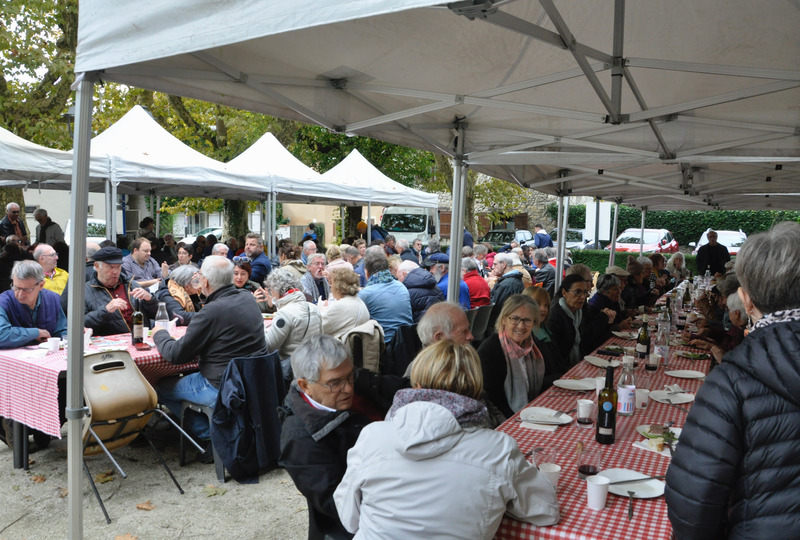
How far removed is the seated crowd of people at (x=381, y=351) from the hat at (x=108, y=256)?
1cm

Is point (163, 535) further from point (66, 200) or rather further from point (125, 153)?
point (66, 200)

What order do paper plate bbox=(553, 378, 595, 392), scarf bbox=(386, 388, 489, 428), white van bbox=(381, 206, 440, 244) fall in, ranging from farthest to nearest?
white van bbox=(381, 206, 440, 244) → paper plate bbox=(553, 378, 595, 392) → scarf bbox=(386, 388, 489, 428)

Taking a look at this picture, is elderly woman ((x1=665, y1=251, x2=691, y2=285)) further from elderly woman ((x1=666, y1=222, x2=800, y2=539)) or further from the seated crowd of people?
elderly woman ((x1=666, y1=222, x2=800, y2=539))

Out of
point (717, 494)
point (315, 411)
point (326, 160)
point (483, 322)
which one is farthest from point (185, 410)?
point (326, 160)

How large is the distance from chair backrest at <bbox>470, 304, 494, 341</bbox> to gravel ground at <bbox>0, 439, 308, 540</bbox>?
2583mm

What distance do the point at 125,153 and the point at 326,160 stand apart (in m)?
11.8

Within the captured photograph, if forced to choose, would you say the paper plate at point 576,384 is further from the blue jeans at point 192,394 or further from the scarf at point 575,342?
the blue jeans at point 192,394

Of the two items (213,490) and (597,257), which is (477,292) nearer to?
(213,490)

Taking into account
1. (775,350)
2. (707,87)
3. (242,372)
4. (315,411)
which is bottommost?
(242,372)

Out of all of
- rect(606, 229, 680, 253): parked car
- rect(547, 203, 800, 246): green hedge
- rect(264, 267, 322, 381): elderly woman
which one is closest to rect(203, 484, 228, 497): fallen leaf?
rect(264, 267, 322, 381): elderly woman

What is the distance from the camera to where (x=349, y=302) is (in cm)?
502

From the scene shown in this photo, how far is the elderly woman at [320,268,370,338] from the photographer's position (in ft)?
16.3

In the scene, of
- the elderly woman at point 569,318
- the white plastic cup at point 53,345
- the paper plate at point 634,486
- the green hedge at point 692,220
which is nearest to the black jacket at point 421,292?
the elderly woman at point 569,318

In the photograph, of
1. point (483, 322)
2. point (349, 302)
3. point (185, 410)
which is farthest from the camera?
point (483, 322)
